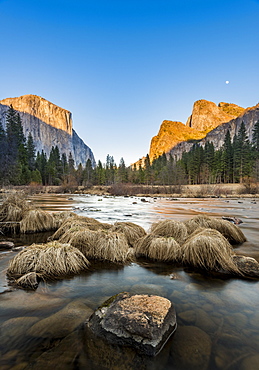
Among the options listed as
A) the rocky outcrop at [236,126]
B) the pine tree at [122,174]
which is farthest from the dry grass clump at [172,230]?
→ the rocky outcrop at [236,126]

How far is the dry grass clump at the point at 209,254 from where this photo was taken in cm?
489

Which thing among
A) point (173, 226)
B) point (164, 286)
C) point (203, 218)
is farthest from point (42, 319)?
point (203, 218)

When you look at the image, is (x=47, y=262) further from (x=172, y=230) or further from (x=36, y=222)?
(x=36, y=222)

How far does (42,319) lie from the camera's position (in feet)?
10.0

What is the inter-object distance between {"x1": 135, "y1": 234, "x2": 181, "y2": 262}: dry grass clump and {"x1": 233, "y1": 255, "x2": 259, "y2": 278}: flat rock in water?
1509 millimetres

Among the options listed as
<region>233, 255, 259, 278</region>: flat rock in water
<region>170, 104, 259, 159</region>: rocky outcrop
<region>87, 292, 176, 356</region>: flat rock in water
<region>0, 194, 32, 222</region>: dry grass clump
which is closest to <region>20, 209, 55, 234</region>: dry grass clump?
<region>0, 194, 32, 222</region>: dry grass clump

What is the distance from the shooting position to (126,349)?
2.41 metres

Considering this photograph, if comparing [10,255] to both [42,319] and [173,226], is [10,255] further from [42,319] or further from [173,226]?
[173,226]

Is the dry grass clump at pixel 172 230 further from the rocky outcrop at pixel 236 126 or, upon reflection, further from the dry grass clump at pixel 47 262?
the rocky outcrop at pixel 236 126

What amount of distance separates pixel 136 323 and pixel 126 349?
0.29 meters

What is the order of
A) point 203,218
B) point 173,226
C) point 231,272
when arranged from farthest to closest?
point 203,218, point 173,226, point 231,272

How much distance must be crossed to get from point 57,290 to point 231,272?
4034mm

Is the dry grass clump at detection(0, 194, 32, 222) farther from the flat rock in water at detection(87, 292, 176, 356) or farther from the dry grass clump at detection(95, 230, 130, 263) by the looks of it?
the flat rock in water at detection(87, 292, 176, 356)

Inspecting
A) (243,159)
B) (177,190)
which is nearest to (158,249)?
(177,190)
